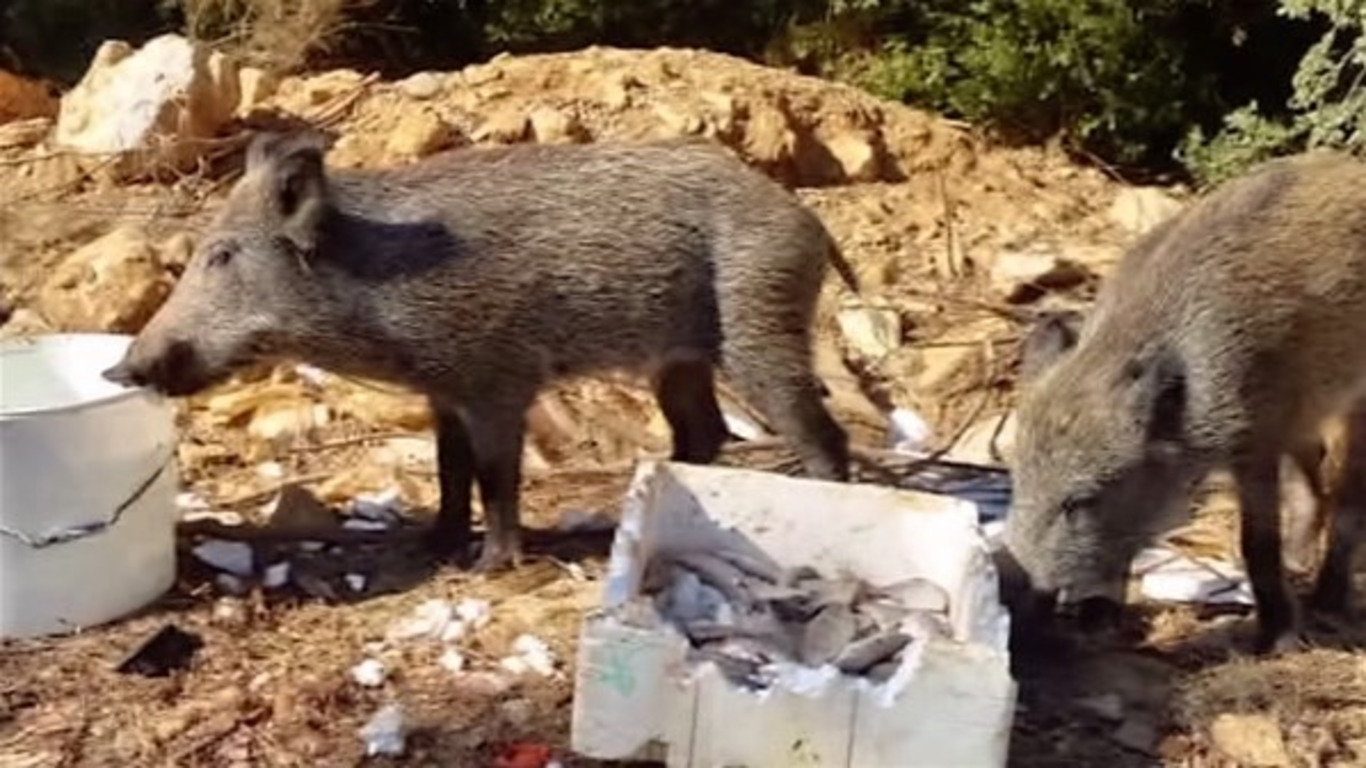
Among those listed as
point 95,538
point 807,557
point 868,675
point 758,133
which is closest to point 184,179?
point 758,133

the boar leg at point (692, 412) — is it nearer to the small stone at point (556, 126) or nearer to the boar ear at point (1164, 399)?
the boar ear at point (1164, 399)

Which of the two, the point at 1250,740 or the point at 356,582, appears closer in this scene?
the point at 1250,740

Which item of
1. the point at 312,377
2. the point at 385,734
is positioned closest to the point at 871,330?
the point at 312,377

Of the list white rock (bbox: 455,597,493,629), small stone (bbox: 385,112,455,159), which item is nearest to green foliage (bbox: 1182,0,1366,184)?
small stone (bbox: 385,112,455,159)

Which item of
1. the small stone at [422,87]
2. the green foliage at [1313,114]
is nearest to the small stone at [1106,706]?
the green foliage at [1313,114]

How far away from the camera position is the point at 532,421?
7.08m

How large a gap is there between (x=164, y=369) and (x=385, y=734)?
49.3 inches

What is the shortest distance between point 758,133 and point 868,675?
4.63 m

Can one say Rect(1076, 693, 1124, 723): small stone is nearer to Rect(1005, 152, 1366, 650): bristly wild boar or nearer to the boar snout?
Rect(1005, 152, 1366, 650): bristly wild boar

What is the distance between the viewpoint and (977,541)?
5.17m

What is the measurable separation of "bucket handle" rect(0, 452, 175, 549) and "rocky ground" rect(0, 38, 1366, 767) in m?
0.23

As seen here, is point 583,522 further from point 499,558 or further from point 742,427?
point 742,427

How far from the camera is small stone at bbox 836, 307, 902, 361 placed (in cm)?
781

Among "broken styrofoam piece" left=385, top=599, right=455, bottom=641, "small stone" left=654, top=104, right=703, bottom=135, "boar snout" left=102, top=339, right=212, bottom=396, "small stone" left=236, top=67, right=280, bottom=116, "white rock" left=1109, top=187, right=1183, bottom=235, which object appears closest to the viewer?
"broken styrofoam piece" left=385, top=599, right=455, bottom=641
